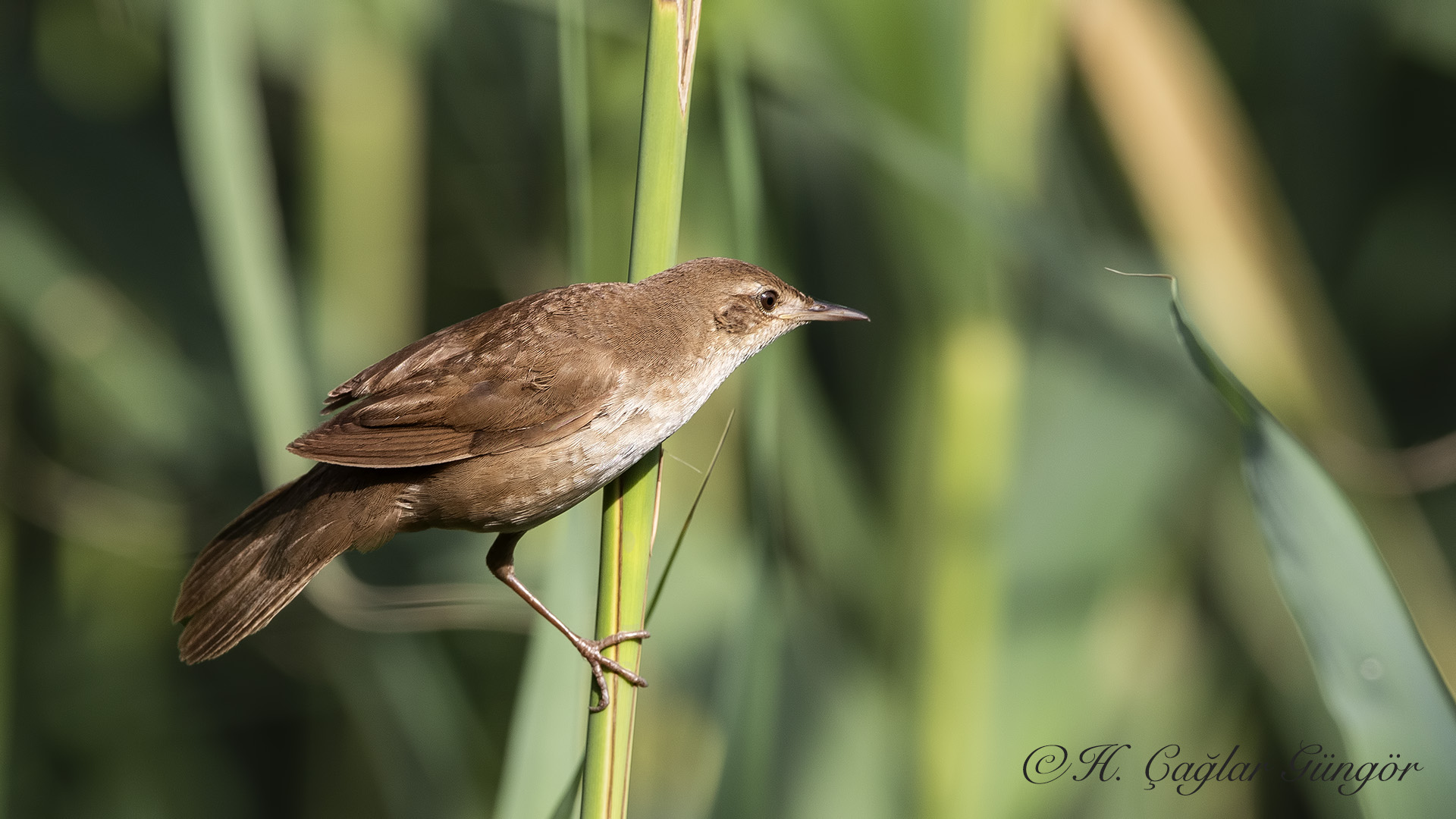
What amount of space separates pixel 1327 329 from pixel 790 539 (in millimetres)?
1440

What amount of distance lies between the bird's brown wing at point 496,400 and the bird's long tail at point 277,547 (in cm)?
12

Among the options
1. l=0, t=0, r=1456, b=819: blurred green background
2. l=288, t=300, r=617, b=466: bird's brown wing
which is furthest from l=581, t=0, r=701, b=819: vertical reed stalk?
l=288, t=300, r=617, b=466: bird's brown wing

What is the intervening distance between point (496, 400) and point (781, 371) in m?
0.61

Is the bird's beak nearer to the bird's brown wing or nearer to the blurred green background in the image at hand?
the blurred green background

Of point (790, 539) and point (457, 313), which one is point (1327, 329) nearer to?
point (790, 539)

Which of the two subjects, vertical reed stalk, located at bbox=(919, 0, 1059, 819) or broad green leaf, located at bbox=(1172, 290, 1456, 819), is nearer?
broad green leaf, located at bbox=(1172, 290, 1456, 819)

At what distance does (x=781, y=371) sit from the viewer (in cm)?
221

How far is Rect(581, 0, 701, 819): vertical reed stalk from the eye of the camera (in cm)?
144

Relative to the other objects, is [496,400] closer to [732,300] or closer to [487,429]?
[487,429]

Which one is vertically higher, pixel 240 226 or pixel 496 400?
pixel 240 226

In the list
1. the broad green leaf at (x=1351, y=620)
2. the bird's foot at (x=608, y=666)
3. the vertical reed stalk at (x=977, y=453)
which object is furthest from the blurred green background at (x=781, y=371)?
the broad green leaf at (x=1351, y=620)

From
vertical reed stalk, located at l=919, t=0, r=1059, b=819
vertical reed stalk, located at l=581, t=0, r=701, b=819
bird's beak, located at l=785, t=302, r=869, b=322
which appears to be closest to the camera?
vertical reed stalk, located at l=581, t=0, r=701, b=819

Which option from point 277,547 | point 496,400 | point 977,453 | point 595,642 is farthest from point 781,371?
point 277,547

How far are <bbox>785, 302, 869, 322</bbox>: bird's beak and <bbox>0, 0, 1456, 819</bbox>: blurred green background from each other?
0.48 ft
